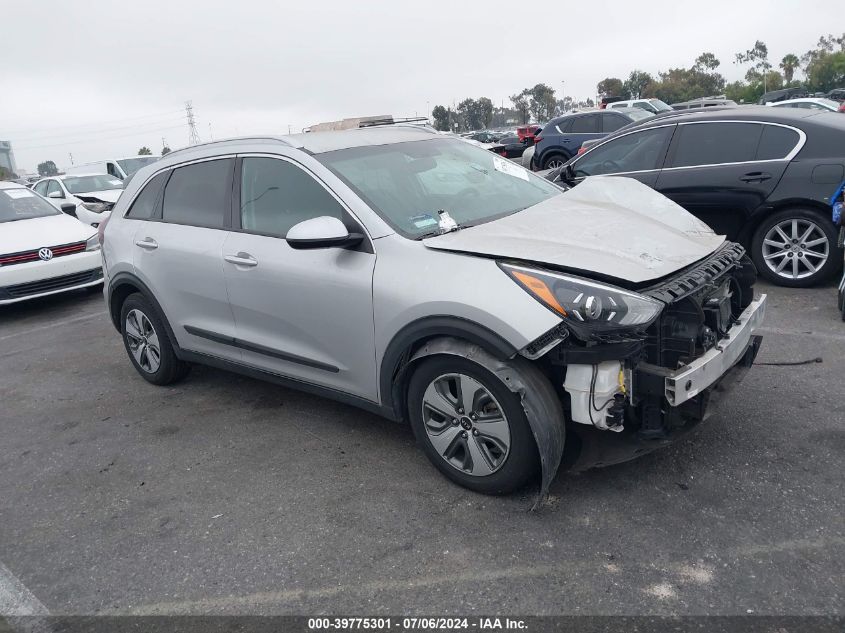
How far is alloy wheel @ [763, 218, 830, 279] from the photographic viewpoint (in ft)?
19.9

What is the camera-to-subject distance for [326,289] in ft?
11.9

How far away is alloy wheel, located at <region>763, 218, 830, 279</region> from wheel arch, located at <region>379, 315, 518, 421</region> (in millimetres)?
4381

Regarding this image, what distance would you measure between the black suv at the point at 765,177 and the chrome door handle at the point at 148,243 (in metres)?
4.72

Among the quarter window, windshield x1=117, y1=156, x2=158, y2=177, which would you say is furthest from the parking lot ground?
windshield x1=117, y1=156, x2=158, y2=177

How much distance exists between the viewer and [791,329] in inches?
207

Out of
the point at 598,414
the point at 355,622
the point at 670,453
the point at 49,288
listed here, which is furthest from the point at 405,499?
the point at 49,288

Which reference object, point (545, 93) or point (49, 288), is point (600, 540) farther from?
point (545, 93)

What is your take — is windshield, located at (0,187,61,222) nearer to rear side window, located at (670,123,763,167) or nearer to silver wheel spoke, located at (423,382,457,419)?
silver wheel spoke, located at (423,382,457,419)

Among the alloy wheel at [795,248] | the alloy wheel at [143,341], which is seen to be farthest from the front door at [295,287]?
the alloy wheel at [795,248]

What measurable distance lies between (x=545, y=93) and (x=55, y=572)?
104734 mm

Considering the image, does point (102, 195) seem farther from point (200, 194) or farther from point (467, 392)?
point (467, 392)

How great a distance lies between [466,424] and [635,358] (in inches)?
32.4

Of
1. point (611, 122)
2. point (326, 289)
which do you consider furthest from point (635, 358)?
point (611, 122)

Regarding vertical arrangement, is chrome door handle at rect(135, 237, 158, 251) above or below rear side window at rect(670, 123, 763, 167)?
below
